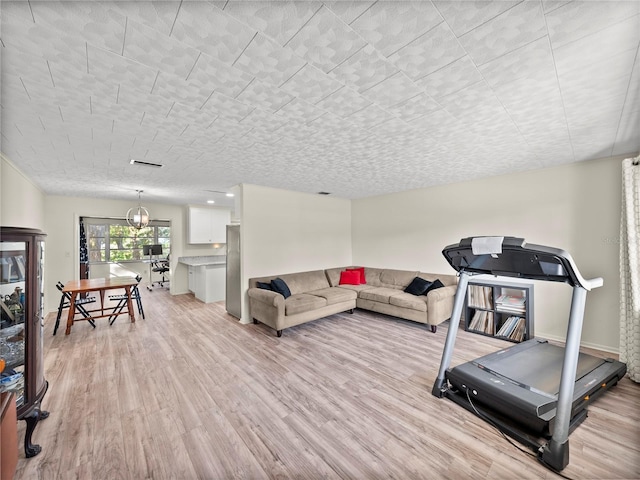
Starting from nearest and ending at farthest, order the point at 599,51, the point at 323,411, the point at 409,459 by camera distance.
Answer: the point at 599,51, the point at 409,459, the point at 323,411

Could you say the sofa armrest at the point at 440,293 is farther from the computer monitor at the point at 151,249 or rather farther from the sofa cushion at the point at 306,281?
the computer monitor at the point at 151,249

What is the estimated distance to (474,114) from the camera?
2111mm

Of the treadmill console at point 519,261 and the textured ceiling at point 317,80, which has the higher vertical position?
the textured ceiling at point 317,80

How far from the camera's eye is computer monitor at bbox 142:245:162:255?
8.37 meters

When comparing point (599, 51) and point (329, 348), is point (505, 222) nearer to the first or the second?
point (599, 51)

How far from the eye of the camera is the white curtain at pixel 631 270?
8.45 feet

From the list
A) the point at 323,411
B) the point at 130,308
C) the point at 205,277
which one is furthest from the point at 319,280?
the point at 130,308

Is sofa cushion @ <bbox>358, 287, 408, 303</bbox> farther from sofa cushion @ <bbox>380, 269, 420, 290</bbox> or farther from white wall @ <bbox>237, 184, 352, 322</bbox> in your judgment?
white wall @ <bbox>237, 184, 352, 322</bbox>

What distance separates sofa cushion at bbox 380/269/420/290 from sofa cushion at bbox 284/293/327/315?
1622mm

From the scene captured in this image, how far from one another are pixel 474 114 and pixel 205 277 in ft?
19.5

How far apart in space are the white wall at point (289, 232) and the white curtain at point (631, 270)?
4533mm

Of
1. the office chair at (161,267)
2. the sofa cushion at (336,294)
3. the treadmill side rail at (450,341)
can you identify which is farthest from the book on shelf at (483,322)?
the office chair at (161,267)

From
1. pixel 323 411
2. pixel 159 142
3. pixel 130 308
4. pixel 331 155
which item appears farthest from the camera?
pixel 130 308

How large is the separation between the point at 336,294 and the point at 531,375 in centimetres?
291
